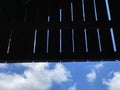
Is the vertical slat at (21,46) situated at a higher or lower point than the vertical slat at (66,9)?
lower

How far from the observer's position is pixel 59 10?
18.4 feet

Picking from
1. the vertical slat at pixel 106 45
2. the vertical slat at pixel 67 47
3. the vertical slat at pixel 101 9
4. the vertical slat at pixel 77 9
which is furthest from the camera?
the vertical slat at pixel 67 47

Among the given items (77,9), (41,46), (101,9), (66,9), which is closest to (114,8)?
(101,9)

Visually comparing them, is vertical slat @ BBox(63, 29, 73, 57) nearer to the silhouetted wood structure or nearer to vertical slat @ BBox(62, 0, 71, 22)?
the silhouetted wood structure

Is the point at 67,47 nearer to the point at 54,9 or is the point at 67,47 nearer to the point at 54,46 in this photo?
the point at 54,46

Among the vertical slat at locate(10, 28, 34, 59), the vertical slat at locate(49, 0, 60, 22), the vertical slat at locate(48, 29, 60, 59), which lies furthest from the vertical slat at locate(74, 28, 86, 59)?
the vertical slat at locate(10, 28, 34, 59)

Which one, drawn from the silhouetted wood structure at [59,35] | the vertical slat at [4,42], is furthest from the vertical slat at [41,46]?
the vertical slat at [4,42]

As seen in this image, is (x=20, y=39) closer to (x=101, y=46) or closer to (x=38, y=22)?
(x=38, y=22)

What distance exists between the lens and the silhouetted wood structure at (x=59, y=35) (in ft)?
17.7

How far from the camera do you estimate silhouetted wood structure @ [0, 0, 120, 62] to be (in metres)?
5.38

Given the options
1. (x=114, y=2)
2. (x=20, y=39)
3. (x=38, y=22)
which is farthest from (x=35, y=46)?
(x=114, y=2)

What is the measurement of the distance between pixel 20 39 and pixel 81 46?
126 cm

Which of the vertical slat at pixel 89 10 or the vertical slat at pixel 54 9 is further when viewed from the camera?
the vertical slat at pixel 54 9

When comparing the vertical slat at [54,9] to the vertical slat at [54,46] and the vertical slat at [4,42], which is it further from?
the vertical slat at [4,42]
